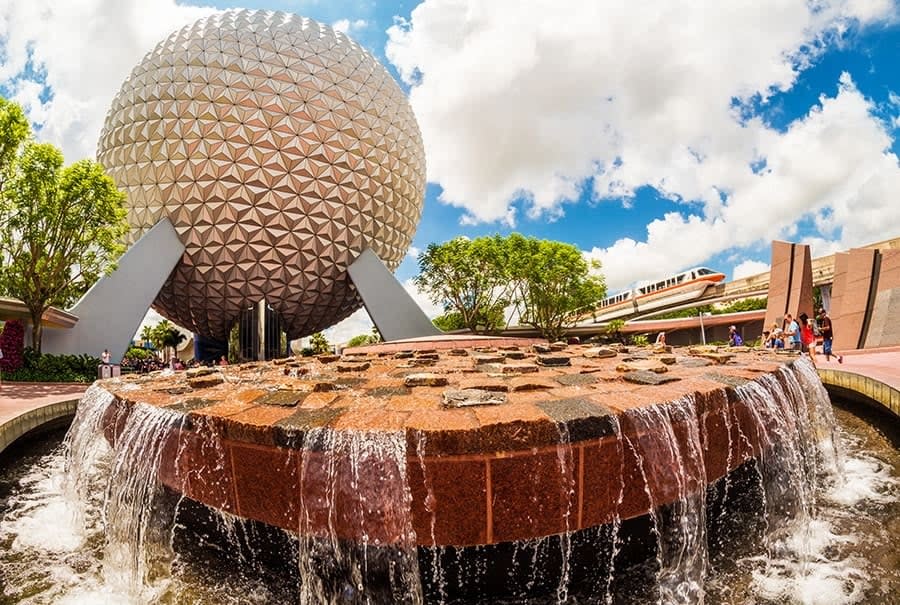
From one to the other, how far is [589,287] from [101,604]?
26273mm

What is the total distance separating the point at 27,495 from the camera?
16.4ft

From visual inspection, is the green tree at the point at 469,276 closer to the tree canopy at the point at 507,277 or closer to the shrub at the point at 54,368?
the tree canopy at the point at 507,277

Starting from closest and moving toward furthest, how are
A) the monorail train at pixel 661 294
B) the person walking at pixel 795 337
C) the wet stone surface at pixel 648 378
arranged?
the wet stone surface at pixel 648 378, the person walking at pixel 795 337, the monorail train at pixel 661 294

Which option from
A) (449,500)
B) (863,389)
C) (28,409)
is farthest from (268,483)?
(863,389)

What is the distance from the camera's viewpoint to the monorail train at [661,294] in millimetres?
44969

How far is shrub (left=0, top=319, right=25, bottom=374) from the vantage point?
13.6m

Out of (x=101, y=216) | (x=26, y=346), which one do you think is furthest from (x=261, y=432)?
(x=26, y=346)

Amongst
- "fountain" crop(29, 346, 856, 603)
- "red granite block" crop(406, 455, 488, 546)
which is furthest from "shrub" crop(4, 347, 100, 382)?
"red granite block" crop(406, 455, 488, 546)

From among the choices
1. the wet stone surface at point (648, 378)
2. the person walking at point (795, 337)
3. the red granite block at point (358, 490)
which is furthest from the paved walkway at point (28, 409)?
the person walking at point (795, 337)

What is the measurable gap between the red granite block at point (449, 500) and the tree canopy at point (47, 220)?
51.7 ft

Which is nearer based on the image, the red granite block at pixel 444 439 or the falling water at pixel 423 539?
the red granite block at pixel 444 439

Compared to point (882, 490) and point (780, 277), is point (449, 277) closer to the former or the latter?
point (780, 277)

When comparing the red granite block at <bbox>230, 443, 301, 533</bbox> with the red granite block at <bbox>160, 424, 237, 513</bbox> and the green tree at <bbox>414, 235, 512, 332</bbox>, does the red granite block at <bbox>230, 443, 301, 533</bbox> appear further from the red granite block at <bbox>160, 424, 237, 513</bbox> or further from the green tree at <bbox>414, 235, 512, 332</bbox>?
the green tree at <bbox>414, 235, 512, 332</bbox>

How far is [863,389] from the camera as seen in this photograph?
23.6 ft
